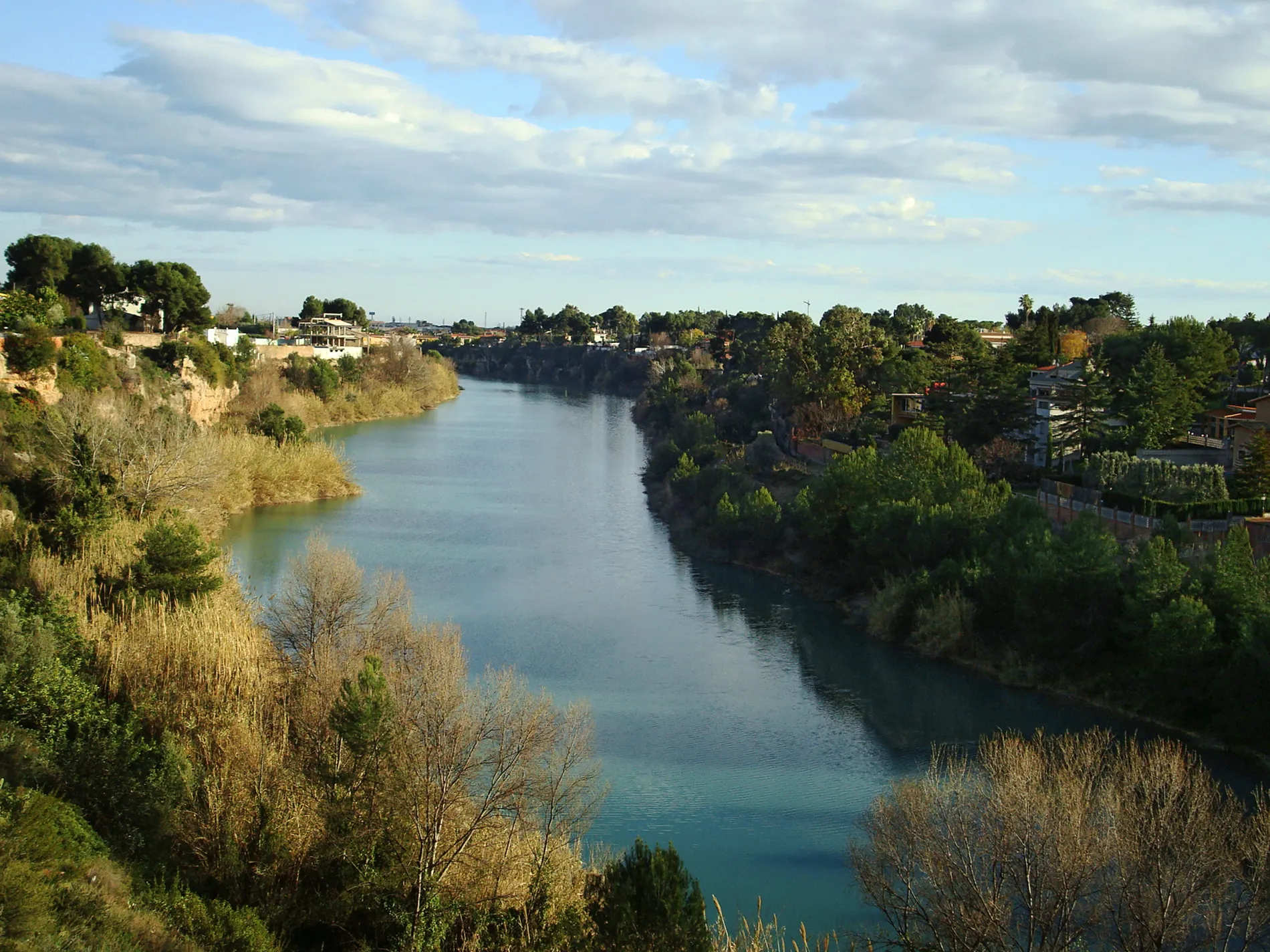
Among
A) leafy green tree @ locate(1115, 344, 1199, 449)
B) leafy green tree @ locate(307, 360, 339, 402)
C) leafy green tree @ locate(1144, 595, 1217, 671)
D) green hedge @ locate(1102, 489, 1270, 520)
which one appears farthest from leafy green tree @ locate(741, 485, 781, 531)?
leafy green tree @ locate(307, 360, 339, 402)

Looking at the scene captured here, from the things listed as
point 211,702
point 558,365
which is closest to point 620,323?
point 558,365

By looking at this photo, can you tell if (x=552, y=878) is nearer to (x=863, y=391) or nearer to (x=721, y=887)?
(x=721, y=887)

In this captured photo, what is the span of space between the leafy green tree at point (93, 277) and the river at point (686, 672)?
16041 mm

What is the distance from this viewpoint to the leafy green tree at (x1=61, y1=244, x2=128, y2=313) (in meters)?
52.5

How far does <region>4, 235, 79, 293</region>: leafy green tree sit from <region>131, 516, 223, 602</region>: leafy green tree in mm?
35501

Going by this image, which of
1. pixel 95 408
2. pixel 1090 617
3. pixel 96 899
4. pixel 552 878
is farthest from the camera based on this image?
pixel 95 408

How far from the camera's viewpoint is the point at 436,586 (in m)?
30.6

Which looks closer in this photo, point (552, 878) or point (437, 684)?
point (552, 878)

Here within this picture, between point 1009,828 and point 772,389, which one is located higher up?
point 772,389

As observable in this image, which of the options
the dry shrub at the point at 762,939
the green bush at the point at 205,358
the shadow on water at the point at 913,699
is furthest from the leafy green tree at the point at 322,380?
the dry shrub at the point at 762,939

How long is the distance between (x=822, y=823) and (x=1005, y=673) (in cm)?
835

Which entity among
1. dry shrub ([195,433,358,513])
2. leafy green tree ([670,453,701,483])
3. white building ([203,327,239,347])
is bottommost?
dry shrub ([195,433,358,513])

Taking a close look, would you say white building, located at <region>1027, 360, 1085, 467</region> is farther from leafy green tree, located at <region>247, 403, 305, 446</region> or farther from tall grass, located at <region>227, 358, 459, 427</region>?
tall grass, located at <region>227, 358, 459, 427</region>

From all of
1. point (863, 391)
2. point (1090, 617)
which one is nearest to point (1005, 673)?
point (1090, 617)
